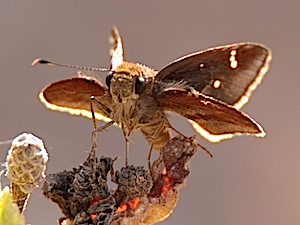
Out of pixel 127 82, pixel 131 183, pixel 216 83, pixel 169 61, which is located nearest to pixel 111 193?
pixel 131 183

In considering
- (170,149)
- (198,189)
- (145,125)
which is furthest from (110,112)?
(198,189)

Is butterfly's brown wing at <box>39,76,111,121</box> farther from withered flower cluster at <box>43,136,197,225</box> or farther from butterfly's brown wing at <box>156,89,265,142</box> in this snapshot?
withered flower cluster at <box>43,136,197,225</box>

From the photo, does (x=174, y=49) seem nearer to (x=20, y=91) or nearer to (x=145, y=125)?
(x=20, y=91)

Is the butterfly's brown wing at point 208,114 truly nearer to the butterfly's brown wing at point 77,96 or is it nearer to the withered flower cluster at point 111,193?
the butterfly's brown wing at point 77,96

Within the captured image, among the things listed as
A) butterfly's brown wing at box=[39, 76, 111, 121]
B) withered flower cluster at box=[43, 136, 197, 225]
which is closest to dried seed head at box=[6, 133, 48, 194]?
withered flower cluster at box=[43, 136, 197, 225]

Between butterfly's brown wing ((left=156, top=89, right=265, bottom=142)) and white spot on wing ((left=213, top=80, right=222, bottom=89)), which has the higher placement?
white spot on wing ((left=213, top=80, right=222, bottom=89))

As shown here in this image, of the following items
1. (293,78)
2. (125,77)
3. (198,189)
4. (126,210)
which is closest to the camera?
(126,210)
